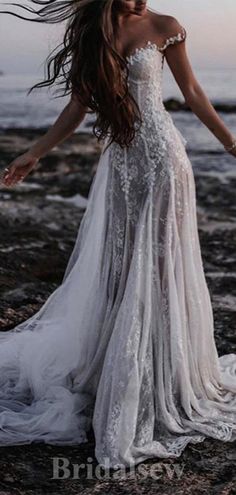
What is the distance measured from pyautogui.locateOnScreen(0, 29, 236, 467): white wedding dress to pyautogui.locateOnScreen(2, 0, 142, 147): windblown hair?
113 mm

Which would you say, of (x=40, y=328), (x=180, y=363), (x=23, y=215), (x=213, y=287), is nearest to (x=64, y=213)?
(x=23, y=215)

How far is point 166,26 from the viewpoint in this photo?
148 inches

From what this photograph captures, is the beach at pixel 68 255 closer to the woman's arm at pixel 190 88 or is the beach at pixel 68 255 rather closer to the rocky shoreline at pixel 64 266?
the rocky shoreline at pixel 64 266

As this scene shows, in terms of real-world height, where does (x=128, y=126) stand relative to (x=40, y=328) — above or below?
above

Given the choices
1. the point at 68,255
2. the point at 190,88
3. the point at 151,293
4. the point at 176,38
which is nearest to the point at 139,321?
the point at 151,293

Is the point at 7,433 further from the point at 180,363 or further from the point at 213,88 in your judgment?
the point at 213,88

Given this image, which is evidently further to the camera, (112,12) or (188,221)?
(188,221)

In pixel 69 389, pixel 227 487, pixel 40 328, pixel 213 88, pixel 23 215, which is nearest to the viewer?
pixel 227 487

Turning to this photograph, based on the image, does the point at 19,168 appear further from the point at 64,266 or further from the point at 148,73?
the point at 64,266

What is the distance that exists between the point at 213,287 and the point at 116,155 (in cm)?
355

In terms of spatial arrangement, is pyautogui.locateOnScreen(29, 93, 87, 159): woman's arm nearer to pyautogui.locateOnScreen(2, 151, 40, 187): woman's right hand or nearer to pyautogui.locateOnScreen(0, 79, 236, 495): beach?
pyautogui.locateOnScreen(2, 151, 40, 187): woman's right hand

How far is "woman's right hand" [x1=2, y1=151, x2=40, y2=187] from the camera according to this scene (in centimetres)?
412

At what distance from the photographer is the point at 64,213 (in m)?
10.7

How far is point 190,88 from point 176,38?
264 mm
